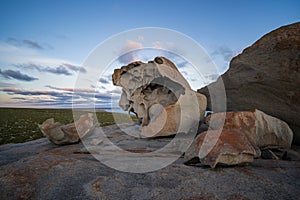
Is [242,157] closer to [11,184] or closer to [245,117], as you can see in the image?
[245,117]

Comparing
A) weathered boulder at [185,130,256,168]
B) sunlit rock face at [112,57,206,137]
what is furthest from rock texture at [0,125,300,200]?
sunlit rock face at [112,57,206,137]

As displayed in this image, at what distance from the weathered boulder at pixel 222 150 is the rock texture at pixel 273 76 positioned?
10.5ft

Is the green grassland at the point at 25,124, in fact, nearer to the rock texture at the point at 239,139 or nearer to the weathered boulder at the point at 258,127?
the weathered boulder at the point at 258,127

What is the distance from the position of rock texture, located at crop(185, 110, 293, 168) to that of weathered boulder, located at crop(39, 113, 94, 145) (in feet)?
13.7

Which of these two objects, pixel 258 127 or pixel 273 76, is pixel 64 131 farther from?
pixel 273 76

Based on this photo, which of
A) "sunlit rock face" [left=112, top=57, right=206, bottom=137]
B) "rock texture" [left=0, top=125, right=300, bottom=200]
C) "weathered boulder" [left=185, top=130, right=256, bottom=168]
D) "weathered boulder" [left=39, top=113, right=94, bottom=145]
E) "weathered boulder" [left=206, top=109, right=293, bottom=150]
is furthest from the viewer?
"sunlit rock face" [left=112, top=57, right=206, bottom=137]

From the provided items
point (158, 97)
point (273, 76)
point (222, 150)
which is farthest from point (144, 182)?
point (273, 76)

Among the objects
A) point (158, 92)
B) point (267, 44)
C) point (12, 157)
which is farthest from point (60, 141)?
point (267, 44)

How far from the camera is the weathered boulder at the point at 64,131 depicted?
20.0ft

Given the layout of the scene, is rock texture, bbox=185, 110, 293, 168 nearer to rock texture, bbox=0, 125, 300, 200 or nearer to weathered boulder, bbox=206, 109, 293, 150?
weathered boulder, bbox=206, 109, 293, 150

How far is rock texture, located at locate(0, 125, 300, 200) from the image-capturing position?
2438 millimetres

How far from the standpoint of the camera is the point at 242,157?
339 centimetres

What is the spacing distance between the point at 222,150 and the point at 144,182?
1522mm

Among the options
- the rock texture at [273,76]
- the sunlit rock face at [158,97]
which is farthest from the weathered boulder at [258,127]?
the sunlit rock face at [158,97]
